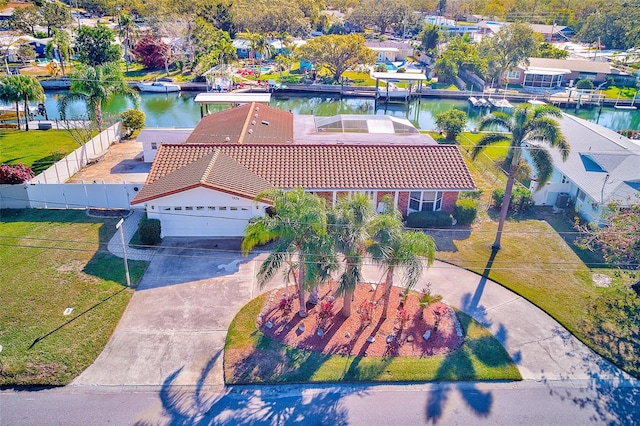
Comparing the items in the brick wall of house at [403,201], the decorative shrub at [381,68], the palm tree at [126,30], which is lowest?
the brick wall of house at [403,201]

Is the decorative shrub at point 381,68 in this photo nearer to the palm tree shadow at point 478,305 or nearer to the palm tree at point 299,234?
the palm tree shadow at point 478,305

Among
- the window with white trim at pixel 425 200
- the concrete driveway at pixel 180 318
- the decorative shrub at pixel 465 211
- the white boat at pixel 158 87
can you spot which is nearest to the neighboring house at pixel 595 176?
the decorative shrub at pixel 465 211

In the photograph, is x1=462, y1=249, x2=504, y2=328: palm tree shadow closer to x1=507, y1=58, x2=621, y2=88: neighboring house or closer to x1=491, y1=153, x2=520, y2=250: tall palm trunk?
x1=491, y1=153, x2=520, y2=250: tall palm trunk

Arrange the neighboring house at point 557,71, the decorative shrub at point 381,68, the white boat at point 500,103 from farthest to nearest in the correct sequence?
the decorative shrub at point 381,68 → the neighboring house at point 557,71 → the white boat at point 500,103

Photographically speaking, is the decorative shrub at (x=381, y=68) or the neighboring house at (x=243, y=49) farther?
the neighboring house at (x=243, y=49)

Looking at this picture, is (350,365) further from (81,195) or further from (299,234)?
(81,195)

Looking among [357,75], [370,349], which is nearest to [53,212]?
[370,349]

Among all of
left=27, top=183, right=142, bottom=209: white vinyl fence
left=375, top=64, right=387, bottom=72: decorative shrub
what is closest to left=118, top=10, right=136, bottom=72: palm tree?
Result: left=375, top=64, right=387, bottom=72: decorative shrub
